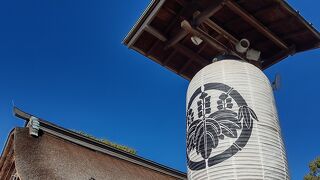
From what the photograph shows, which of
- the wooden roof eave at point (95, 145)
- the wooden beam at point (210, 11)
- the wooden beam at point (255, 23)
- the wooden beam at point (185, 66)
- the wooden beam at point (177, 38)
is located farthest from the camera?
the wooden roof eave at point (95, 145)

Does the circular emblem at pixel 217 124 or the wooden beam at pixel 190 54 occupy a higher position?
the wooden beam at pixel 190 54

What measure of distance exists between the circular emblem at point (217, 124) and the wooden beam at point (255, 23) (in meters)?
1.80

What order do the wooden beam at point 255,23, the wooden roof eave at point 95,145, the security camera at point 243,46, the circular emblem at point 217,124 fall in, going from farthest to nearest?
1. the wooden roof eave at point 95,145
2. the security camera at point 243,46
3. the wooden beam at point 255,23
4. the circular emblem at point 217,124

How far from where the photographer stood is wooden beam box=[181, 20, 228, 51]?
7059 mm

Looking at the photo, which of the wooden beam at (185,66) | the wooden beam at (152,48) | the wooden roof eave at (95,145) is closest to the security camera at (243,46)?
the wooden beam at (185,66)

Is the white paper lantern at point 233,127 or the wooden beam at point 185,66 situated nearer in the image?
the white paper lantern at point 233,127

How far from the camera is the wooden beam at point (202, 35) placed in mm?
7059

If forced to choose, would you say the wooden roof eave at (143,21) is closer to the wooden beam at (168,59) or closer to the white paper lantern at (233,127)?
the wooden beam at (168,59)

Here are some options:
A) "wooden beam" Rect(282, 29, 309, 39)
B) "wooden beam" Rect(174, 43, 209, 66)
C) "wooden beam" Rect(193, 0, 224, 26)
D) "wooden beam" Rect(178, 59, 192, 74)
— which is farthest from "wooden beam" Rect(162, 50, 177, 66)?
"wooden beam" Rect(282, 29, 309, 39)

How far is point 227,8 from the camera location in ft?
23.6

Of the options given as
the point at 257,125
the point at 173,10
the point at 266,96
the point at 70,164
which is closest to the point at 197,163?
the point at 257,125

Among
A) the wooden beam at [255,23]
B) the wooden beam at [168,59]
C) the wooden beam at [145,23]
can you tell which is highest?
the wooden beam at [145,23]

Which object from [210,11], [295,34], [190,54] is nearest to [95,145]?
[190,54]

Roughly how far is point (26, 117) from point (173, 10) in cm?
565
